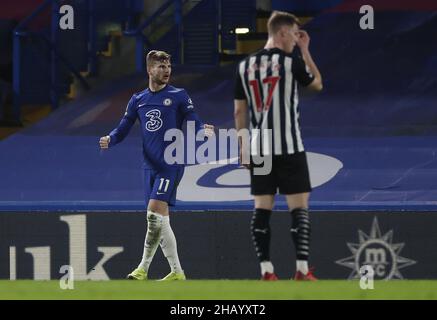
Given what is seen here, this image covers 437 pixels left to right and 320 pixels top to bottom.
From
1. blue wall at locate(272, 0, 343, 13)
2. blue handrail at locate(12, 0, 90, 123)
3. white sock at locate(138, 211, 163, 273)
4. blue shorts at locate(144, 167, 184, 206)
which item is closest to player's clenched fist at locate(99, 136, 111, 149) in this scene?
blue shorts at locate(144, 167, 184, 206)

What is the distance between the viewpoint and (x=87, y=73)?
55.2ft

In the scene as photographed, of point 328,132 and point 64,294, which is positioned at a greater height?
point 328,132

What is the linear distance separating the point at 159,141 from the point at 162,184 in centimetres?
36

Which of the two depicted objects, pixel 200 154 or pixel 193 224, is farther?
pixel 200 154

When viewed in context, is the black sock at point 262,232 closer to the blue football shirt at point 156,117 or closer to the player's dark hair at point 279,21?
the player's dark hair at point 279,21

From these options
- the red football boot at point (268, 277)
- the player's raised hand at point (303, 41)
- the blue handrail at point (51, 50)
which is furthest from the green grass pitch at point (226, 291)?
the blue handrail at point (51, 50)

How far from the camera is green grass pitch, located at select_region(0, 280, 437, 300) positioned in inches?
299

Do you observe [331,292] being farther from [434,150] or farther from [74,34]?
[74,34]

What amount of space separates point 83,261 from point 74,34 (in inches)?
179

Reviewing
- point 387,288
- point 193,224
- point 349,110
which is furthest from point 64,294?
point 349,110

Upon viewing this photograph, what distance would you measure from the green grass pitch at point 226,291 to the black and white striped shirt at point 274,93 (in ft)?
2.89

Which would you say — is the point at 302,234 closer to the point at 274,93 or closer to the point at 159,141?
the point at 274,93

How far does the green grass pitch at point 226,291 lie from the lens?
759 cm

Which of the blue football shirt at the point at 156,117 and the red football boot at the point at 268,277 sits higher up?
the blue football shirt at the point at 156,117
